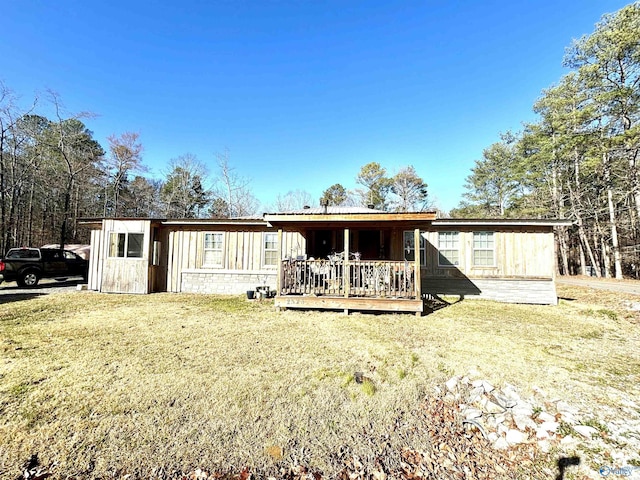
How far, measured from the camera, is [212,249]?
10609mm

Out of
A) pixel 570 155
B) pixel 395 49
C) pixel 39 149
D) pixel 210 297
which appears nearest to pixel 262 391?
pixel 210 297

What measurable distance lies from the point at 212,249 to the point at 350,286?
591cm

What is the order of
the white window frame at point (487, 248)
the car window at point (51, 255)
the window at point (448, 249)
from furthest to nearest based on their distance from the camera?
the car window at point (51, 255) → the window at point (448, 249) → the white window frame at point (487, 248)

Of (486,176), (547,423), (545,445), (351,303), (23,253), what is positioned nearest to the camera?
(545,445)

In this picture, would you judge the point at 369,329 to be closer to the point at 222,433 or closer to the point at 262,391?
the point at 262,391

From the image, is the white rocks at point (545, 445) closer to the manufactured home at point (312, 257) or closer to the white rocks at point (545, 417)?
the white rocks at point (545, 417)

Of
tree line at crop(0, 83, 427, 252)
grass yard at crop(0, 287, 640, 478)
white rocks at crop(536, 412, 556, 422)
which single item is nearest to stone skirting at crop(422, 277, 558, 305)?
grass yard at crop(0, 287, 640, 478)

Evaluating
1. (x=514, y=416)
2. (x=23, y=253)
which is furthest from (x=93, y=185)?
(x=514, y=416)

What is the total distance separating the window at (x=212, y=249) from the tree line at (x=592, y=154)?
19586 mm

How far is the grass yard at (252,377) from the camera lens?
8.15 ft

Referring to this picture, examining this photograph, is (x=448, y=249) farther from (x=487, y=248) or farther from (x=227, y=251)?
(x=227, y=251)

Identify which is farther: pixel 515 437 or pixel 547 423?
pixel 547 423

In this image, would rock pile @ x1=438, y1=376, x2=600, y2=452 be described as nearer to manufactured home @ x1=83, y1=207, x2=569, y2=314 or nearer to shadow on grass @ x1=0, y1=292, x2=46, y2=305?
manufactured home @ x1=83, y1=207, x2=569, y2=314

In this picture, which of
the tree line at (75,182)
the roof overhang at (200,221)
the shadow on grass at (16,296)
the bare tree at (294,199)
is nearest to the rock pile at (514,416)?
the roof overhang at (200,221)
